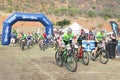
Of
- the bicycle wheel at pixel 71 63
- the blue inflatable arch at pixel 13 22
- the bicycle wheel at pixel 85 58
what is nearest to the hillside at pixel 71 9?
the blue inflatable arch at pixel 13 22

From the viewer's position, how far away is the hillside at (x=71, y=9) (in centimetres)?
7018

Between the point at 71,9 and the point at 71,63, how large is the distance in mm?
62574

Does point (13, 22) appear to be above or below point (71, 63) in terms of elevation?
above

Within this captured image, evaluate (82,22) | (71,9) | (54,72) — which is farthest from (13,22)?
(71,9)

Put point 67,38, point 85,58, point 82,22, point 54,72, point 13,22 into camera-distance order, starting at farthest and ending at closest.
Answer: point 82,22 → point 13,22 → point 85,58 → point 67,38 → point 54,72

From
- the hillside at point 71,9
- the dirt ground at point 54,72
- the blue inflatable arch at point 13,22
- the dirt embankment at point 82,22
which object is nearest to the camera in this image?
the dirt ground at point 54,72

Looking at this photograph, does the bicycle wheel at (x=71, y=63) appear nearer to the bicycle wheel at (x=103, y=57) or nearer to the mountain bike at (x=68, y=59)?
the mountain bike at (x=68, y=59)

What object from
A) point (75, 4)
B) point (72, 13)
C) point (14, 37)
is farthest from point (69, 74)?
point (75, 4)

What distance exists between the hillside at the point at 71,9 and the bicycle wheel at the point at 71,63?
49330 millimetres

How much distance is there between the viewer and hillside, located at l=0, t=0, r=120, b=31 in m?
Answer: 70.2

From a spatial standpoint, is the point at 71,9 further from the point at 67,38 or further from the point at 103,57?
the point at 67,38

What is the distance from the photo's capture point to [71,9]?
76562mm

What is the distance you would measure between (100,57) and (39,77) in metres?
5.84

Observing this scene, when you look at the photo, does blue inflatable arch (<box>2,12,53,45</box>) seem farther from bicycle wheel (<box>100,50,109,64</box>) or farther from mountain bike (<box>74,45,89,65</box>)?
mountain bike (<box>74,45,89,65</box>)
